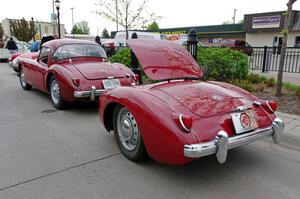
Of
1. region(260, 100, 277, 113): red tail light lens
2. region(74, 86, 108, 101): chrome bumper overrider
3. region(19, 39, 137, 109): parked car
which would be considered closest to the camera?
region(260, 100, 277, 113): red tail light lens

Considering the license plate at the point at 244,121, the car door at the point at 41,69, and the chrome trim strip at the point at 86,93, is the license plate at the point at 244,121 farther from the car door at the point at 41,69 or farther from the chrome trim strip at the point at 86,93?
the car door at the point at 41,69

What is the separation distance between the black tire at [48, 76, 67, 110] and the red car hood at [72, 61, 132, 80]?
0.64 meters

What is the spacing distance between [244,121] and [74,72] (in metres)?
3.88

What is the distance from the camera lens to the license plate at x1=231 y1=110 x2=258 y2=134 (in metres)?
2.90

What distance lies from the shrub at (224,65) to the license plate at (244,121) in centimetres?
470

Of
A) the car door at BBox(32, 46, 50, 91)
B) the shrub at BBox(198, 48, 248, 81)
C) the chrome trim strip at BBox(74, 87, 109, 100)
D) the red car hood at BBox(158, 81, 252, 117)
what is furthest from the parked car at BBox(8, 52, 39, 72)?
the red car hood at BBox(158, 81, 252, 117)

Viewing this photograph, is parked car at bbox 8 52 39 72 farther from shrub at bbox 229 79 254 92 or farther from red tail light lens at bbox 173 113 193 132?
red tail light lens at bbox 173 113 193 132

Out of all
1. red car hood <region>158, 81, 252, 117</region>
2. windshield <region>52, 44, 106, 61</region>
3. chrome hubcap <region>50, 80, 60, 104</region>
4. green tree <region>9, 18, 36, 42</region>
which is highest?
green tree <region>9, 18, 36, 42</region>

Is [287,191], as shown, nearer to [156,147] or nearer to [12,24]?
[156,147]

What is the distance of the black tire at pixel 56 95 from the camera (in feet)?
19.5

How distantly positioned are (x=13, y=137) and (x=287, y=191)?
13.2 feet

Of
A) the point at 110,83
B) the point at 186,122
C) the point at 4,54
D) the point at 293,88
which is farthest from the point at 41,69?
the point at 4,54

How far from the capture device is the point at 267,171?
322 centimetres

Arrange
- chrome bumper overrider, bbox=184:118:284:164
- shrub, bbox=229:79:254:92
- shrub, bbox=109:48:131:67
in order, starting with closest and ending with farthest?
chrome bumper overrider, bbox=184:118:284:164 → shrub, bbox=229:79:254:92 → shrub, bbox=109:48:131:67
